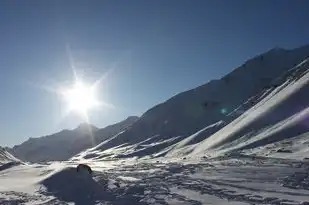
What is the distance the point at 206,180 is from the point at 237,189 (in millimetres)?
5459

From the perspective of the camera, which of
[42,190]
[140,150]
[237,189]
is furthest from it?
[140,150]

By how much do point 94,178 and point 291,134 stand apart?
42.8m

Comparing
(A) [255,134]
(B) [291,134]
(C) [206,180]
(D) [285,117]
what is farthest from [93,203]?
(D) [285,117]

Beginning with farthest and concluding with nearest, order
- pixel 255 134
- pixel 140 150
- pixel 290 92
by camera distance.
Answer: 1. pixel 140 150
2. pixel 290 92
3. pixel 255 134

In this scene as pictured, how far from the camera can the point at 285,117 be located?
84.6 meters

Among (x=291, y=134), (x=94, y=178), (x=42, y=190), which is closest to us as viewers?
(x=42, y=190)

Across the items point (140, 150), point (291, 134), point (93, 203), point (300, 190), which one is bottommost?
point (300, 190)

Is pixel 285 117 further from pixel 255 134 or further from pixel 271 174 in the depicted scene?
pixel 271 174

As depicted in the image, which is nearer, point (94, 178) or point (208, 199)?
point (208, 199)

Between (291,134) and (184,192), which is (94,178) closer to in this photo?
(184,192)

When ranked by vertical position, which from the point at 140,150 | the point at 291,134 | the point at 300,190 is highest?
the point at 140,150

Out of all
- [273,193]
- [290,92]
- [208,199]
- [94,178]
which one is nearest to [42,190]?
[94,178]

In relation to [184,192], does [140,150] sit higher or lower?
higher

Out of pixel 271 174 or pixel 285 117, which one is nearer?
pixel 271 174
